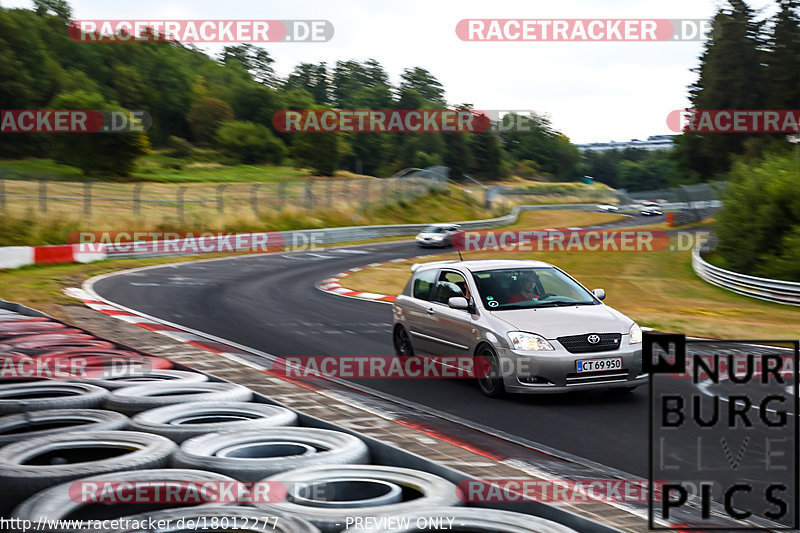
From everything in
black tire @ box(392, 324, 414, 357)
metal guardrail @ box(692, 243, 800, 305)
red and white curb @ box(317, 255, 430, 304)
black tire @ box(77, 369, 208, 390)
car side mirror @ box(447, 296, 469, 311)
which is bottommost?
metal guardrail @ box(692, 243, 800, 305)

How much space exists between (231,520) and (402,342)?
7394 millimetres

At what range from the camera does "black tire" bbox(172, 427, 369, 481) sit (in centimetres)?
512

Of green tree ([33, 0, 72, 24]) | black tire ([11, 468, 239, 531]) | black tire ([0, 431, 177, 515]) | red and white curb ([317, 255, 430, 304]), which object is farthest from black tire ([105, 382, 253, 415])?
green tree ([33, 0, 72, 24])

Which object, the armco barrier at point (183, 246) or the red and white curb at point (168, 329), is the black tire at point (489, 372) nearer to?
the red and white curb at point (168, 329)

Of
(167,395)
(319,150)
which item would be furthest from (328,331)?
(319,150)

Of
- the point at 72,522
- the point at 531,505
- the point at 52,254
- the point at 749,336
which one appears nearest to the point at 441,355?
the point at 531,505

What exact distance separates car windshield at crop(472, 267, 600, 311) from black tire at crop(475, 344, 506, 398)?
0.55 m

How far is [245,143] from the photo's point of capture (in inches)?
3979

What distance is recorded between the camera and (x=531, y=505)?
444 centimetres

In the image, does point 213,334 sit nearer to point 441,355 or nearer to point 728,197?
point 441,355

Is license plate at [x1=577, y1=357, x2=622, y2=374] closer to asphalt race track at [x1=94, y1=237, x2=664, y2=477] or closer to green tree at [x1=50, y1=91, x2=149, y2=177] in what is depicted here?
asphalt race track at [x1=94, y1=237, x2=664, y2=477]

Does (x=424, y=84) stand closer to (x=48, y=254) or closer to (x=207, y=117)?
(x=207, y=117)

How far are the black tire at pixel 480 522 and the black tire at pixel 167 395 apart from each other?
347 cm

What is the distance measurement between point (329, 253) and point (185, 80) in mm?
87339
